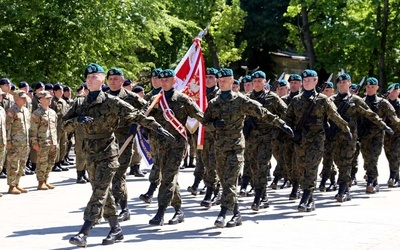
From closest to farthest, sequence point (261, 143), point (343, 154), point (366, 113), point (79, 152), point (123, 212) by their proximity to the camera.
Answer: point (123, 212), point (261, 143), point (343, 154), point (366, 113), point (79, 152)

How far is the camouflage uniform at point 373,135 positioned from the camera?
47.9ft

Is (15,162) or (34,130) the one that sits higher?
(34,130)

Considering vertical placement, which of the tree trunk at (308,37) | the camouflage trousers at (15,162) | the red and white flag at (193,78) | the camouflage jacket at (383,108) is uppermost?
the tree trunk at (308,37)

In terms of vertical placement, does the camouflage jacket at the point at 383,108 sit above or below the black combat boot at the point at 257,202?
above

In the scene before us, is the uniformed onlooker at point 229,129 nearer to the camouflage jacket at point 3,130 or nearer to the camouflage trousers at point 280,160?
the camouflage trousers at point 280,160

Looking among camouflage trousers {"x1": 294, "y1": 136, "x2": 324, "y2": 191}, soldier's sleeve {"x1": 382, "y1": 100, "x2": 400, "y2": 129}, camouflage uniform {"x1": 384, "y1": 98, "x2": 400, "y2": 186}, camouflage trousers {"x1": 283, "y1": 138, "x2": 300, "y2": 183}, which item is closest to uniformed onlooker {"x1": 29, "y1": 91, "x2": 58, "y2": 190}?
camouflage trousers {"x1": 283, "y1": 138, "x2": 300, "y2": 183}

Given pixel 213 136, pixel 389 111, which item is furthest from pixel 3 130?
pixel 389 111

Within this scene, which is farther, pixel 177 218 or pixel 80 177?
pixel 80 177

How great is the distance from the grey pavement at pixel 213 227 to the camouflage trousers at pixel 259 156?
1.69 ft

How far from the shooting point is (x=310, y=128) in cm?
1187

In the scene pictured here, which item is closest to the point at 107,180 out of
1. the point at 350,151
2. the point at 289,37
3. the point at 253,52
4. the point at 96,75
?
the point at 96,75

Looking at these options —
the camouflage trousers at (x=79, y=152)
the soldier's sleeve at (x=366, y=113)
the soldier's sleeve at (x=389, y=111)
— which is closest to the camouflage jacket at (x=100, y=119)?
the soldier's sleeve at (x=366, y=113)

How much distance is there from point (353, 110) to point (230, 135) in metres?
3.96

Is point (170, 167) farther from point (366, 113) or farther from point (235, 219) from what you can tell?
point (366, 113)
